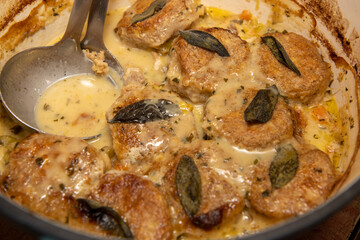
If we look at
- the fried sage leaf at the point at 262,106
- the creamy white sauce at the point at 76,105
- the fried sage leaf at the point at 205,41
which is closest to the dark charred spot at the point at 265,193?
the fried sage leaf at the point at 262,106

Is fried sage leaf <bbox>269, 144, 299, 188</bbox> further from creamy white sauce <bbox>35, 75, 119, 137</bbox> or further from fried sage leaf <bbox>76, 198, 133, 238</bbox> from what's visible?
creamy white sauce <bbox>35, 75, 119, 137</bbox>

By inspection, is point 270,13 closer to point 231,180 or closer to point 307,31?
point 307,31

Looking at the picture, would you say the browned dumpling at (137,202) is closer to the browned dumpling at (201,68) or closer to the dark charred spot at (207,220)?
the dark charred spot at (207,220)

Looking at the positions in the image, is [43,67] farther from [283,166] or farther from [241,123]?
[283,166]

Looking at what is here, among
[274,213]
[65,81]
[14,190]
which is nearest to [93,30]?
[65,81]

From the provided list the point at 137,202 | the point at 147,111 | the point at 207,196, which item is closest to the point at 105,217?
the point at 137,202

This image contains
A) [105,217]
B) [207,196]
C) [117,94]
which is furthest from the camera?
[117,94]

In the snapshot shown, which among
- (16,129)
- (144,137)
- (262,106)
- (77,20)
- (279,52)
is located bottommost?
(16,129)

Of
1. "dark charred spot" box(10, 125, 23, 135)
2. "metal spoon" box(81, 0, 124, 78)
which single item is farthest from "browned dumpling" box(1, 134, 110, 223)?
"metal spoon" box(81, 0, 124, 78)
